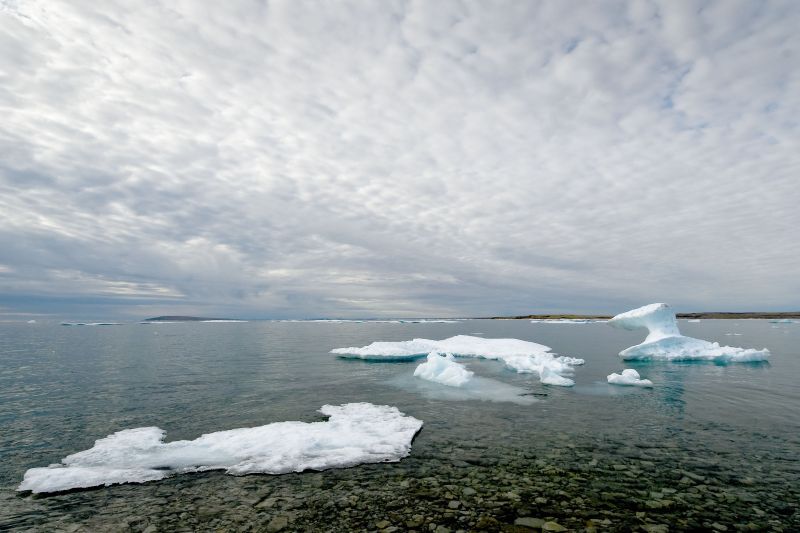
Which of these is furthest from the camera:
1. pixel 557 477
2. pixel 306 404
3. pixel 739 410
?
pixel 306 404

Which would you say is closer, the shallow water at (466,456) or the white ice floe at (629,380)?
the shallow water at (466,456)

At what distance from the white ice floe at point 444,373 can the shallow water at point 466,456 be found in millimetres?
1305

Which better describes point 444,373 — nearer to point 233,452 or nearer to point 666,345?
point 233,452

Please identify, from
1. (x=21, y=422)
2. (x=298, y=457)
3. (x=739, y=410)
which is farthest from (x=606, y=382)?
(x=21, y=422)

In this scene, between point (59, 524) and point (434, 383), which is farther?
point (434, 383)

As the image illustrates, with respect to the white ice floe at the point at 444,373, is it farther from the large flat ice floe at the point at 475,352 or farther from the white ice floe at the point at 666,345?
the white ice floe at the point at 666,345

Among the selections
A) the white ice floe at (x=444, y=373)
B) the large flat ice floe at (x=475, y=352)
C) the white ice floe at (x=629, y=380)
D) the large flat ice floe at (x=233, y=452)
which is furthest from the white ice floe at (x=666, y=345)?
the large flat ice floe at (x=233, y=452)

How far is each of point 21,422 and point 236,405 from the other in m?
7.58

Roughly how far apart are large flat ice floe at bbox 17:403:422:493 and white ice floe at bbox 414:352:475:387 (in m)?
8.77

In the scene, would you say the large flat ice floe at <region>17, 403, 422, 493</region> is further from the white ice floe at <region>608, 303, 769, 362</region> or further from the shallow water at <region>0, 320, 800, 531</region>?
the white ice floe at <region>608, 303, 769, 362</region>

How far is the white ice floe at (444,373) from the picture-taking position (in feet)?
73.5

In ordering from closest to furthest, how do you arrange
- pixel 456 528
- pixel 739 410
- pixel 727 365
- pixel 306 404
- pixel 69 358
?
1. pixel 456 528
2. pixel 739 410
3. pixel 306 404
4. pixel 727 365
5. pixel 69 358

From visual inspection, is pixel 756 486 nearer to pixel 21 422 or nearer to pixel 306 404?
pixel 306 404

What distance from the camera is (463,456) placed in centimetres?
1103
